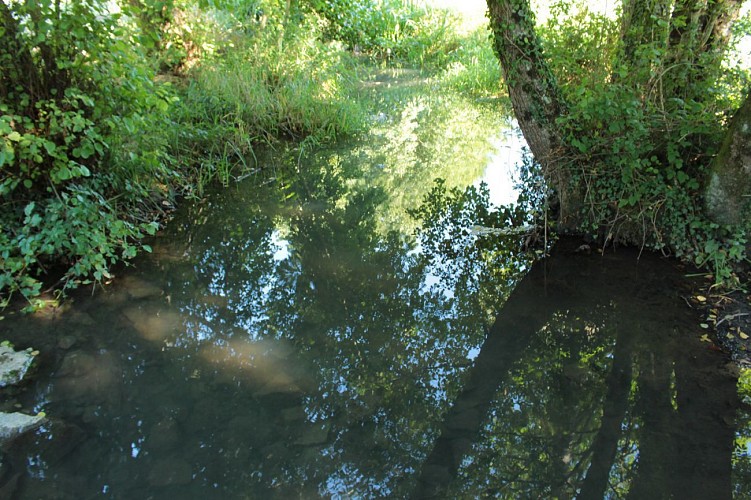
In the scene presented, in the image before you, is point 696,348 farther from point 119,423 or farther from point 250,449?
point 119,423

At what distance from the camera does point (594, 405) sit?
318 cm

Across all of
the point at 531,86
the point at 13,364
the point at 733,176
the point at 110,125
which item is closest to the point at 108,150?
the point at 110,125

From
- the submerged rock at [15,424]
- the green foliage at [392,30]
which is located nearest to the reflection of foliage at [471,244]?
the submerged rock at [15,424]

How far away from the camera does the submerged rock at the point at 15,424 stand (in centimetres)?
295

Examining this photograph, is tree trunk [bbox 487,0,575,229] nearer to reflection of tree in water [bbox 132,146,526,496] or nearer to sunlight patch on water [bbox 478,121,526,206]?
sunlight patch on water [bbox 478,121,526,206]

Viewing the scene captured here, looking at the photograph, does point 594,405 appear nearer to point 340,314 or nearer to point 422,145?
point 340,314

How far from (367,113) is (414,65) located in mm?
4358

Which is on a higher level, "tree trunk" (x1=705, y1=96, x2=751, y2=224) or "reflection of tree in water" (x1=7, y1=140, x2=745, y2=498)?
"tree trunk" (x1=705, y1=96, x2=751, y2=224)

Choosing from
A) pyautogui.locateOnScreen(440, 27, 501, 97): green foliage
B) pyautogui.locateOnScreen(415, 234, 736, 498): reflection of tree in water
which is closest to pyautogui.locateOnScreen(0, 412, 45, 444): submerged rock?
pyautogui.locateOnScreen(415, 234, 736, 498): reflection of tree in water

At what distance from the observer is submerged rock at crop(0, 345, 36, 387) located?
132 inches

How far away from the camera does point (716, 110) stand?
164 inches

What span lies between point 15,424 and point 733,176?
16.3 ft

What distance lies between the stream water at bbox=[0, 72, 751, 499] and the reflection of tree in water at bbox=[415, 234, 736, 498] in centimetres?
1

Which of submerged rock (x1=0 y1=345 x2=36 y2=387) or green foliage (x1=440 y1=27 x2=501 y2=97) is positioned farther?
green foliage (x1=440 y1=27 x2=501 y2=97)
